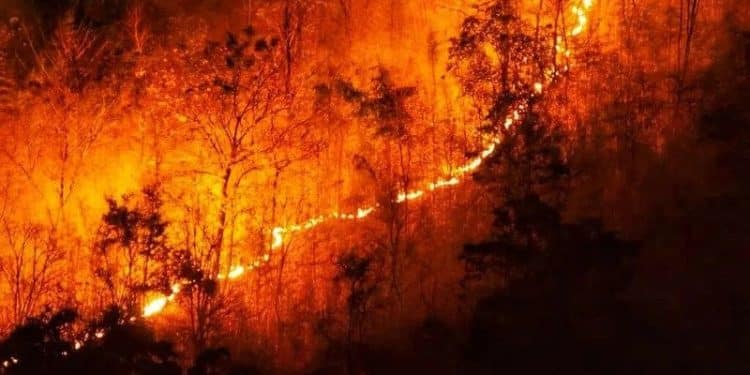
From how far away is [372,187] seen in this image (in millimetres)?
11227

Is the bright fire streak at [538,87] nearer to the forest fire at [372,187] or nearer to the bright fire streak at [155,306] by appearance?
the forest fire at [372,187]

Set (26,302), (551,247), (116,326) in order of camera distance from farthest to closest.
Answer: (26,302) → (551,247) → (116,326)

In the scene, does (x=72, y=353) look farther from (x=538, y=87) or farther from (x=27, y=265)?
(x=538, y=87)

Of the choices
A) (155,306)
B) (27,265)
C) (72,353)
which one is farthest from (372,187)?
(72,353)

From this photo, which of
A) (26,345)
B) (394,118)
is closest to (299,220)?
(394,118)

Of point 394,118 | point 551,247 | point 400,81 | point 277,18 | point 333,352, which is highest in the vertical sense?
point 277,18

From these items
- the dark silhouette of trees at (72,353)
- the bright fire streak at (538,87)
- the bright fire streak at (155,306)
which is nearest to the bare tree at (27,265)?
the bright fire streak at (155,306)

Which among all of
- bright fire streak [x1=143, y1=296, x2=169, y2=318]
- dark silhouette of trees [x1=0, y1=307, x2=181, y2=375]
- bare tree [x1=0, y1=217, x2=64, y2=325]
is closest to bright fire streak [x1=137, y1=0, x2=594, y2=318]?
bright fire streak [x1=143, y1=296, x2=169, y2=318]

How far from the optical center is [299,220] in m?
10.7

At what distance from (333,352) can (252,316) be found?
1.23 meters

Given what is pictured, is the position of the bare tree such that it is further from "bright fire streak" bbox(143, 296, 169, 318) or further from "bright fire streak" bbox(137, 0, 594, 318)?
"bright fire streak" bbox(137, 0, 594, 318)

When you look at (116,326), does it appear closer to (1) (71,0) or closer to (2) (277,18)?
(2) (277,18)

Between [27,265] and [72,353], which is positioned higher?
[27,265]

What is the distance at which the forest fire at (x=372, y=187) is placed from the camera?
7.42 m
